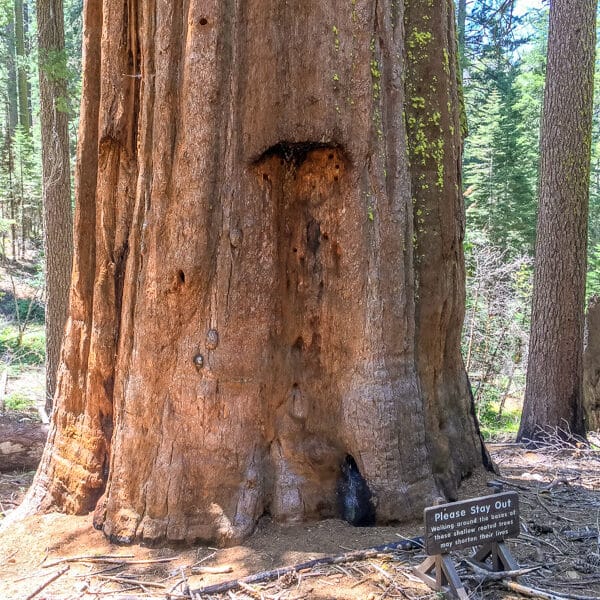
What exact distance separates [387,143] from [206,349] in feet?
5.70

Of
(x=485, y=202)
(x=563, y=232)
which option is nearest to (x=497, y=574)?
(x=563, y=232)

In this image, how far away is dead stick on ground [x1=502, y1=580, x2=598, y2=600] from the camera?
300 cm

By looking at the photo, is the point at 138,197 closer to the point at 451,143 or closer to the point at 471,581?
the point at 451,143

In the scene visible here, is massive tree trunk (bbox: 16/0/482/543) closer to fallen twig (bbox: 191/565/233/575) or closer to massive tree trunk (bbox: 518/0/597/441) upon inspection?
fallen twig (bbox: 191/565/233/575)

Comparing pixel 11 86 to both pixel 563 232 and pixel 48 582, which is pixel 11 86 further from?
pixel 48 582

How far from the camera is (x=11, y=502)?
195 inches

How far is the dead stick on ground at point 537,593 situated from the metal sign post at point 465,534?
10cm

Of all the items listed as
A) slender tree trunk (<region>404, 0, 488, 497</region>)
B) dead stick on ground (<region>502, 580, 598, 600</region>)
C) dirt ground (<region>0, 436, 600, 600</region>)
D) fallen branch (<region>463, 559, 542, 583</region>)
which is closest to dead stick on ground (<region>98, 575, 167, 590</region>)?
dirt ground (<region>0, 436, 600, 600</region>)

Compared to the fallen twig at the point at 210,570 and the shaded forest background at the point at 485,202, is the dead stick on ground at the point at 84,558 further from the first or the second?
the shaded forest background at the point at 485,202

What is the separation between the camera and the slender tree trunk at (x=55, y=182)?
8.75 metres

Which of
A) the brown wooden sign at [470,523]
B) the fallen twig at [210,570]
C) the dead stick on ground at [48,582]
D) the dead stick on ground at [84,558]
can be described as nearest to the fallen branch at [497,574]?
the brown wooden sign at [470,523]

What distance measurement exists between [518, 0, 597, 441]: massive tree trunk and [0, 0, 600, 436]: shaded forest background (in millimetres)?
2594

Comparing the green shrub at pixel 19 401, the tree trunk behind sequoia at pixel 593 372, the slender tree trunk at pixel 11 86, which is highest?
the slender tree trunk at pixel 11 86

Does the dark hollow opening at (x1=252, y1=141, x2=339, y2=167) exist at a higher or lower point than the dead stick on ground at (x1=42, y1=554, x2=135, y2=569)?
higher
